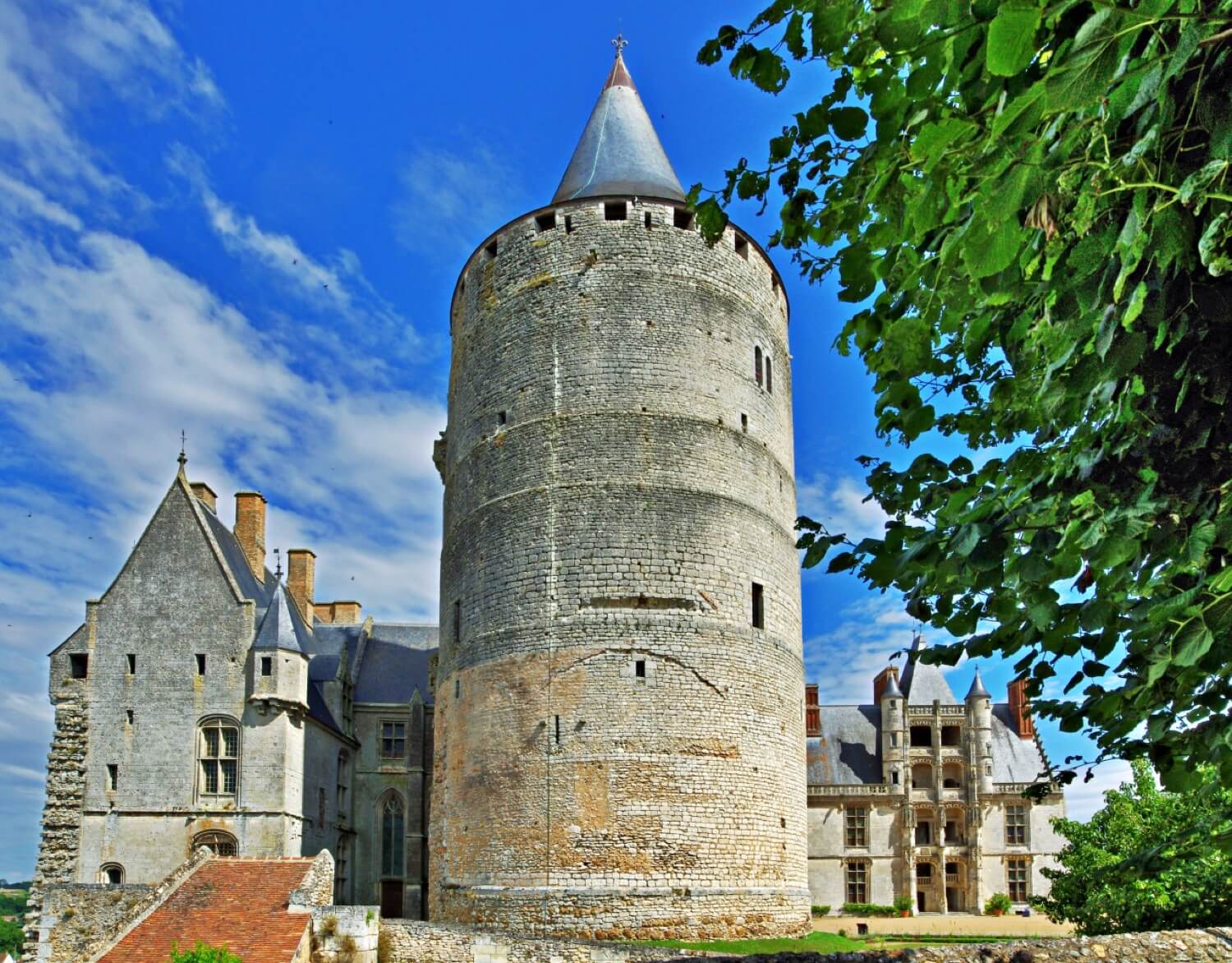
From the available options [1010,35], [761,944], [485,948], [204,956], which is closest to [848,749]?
[761,944]

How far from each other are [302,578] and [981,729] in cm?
2427

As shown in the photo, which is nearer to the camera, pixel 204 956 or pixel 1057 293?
pixel 1057 293

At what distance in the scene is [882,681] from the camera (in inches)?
1646

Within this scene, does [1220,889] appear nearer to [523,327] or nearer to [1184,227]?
[1184,227]

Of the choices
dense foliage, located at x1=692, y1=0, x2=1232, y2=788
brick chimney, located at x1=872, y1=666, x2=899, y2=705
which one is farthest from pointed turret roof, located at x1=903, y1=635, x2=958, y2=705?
dense foliage, located at x1=692, y1=0, x2=1232, y2=788

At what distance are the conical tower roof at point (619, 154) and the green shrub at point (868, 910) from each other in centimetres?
2525

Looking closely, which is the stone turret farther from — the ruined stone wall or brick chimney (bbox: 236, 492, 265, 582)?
the ruined stone wall

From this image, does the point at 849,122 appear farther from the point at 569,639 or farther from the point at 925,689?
the point at 925,689

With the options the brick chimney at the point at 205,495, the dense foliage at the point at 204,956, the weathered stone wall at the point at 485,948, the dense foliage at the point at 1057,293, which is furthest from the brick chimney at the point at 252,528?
the dense foliage at the point at 1057,293

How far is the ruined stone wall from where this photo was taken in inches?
1025

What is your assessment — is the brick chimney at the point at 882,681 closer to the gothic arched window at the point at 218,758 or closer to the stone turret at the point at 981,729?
the stone turret at the point at 981,729

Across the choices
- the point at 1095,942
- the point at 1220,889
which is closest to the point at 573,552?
the point at 1220,889

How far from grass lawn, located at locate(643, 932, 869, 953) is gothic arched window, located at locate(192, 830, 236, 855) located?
38.7 ft

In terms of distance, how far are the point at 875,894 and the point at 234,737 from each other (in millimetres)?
23307
